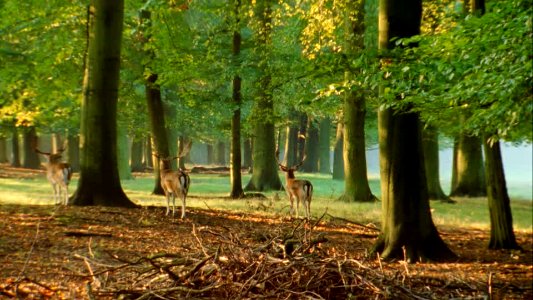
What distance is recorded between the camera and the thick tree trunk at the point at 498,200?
1145cm

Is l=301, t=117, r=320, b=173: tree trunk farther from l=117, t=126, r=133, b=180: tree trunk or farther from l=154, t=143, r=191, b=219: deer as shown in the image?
l=154, t=143, r=191, b=219: deer

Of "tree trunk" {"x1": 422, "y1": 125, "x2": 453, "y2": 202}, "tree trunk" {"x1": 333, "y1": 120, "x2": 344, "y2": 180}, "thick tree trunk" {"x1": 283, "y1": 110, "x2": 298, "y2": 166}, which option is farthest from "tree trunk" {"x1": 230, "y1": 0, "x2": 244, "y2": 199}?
"thick tree trunk" {"x1": 283, "y1": 110, "x2": 298, "y2": 166}

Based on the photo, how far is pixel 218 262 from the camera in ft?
16.6

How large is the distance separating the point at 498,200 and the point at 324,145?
110ft

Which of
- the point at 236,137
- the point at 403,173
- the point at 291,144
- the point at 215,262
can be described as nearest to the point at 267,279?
the point at 215,262

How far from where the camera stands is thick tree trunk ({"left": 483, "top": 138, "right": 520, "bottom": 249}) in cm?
1145

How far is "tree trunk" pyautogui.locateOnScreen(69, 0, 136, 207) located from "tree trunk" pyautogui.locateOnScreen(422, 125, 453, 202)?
481 inches

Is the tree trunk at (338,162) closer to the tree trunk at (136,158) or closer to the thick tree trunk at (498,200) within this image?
the tree trunk at (136,158)

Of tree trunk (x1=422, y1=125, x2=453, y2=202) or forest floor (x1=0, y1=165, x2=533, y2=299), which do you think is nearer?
forest floor (x1=0, y1=165, x2=533, y2=299)

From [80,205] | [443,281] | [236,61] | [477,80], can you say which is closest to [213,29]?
[236,61]

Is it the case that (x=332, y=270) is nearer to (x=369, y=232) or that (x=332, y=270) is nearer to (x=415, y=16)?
(x=415, y=16)

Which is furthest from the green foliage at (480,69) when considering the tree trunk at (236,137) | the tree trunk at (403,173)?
the tree trunk at (236,137)

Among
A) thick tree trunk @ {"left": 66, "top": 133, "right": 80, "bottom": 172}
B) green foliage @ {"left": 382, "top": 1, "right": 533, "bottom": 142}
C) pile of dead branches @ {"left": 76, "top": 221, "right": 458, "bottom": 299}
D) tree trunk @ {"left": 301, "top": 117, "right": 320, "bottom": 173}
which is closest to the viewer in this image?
pile of dead branches @ {"left": 76, "top": 221, "right": 458, "bottom": 299}

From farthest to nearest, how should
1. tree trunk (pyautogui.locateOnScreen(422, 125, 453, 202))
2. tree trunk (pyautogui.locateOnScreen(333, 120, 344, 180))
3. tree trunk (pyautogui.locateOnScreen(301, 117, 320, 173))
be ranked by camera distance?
tree trunk (pyautogui.locateOnScreen(301, 117, 320, 173)) < tree trunk (pyautogui.locateOnScreen(333, 120, 344, 180)) < tree trunk (pyautogui.locateOnScreen(422, 125, 453, 202))
